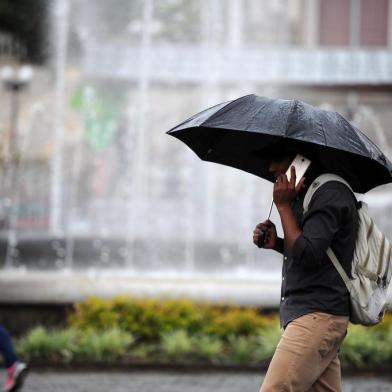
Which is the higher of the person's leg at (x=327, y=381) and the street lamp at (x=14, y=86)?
the street lamp at (x=14, y=86)

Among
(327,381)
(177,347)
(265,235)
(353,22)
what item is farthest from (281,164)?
(353,22)

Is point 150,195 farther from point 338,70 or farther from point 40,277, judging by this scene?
point 40,277

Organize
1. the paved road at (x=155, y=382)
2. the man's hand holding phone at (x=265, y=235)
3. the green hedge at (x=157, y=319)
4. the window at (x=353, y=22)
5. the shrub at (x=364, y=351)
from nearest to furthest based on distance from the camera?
1. the man's hand holding phone at (x=265, y=235)
2. the paved road at (x=155, y=382)
3. the shrub at (x=364, y=351)
4. the green hedge at (x=157, y=319)
5. the window at (x=353, y=22)

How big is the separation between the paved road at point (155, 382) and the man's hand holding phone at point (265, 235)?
3.05m

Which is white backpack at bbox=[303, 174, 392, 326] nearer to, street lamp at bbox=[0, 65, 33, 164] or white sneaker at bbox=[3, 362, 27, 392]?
white sneaker at bbox=[3, 362, 27, 392]

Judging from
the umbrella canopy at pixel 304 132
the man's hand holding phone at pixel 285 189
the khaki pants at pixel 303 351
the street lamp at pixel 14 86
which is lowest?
the khaki pants at pixel 303 351

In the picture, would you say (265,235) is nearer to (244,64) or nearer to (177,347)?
(177,347)

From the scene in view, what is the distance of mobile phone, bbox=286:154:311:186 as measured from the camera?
12.5ft

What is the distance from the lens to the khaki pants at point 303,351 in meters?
3.63

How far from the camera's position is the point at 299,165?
12.6 feet

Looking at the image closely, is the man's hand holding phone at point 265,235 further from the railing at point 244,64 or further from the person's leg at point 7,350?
the railing at point 244,64

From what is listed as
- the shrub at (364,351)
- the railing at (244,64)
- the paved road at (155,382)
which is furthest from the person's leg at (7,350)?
the railing at (244,64)

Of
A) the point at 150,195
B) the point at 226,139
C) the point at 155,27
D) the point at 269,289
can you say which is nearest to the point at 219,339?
the point at 269,289

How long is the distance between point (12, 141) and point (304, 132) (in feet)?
79.8
